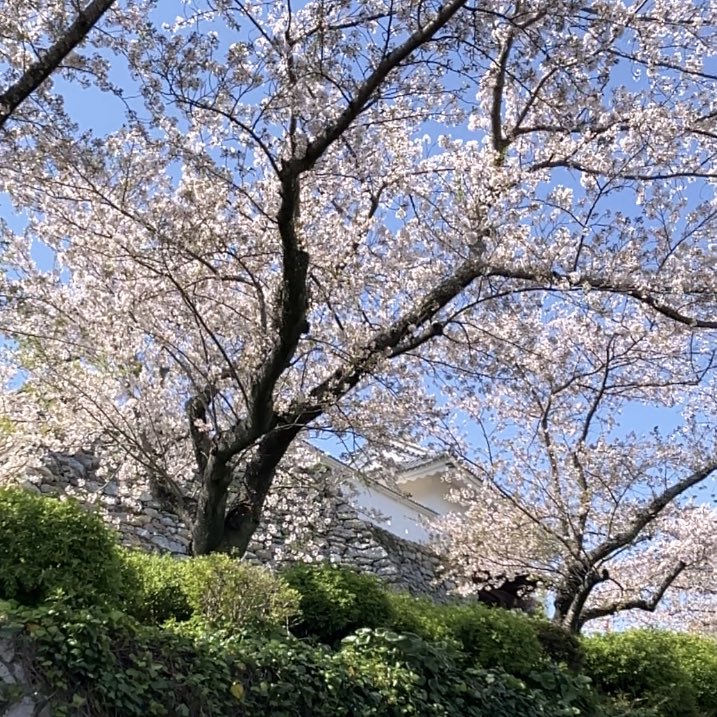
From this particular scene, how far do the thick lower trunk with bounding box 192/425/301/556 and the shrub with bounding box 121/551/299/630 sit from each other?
2.29 ft

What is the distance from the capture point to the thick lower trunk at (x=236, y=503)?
251 inches

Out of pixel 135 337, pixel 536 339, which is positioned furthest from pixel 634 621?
pixel 135 337

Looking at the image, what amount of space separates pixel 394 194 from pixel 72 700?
5.18m

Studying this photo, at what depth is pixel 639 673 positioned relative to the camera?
27.6 ft

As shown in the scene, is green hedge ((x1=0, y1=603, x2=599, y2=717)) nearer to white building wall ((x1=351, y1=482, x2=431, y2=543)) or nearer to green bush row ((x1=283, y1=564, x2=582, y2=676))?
green bush row ((x1=283, y1=564, x2=582, y2=676))

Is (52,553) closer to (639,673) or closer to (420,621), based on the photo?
(420,621)

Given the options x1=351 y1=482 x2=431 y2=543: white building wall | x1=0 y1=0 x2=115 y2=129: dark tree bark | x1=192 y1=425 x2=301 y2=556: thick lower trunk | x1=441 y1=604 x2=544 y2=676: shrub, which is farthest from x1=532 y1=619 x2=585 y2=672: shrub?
x1=0 y1=0 x2=115 y2=129: dark tree bark

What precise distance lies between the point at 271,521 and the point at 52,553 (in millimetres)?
5437

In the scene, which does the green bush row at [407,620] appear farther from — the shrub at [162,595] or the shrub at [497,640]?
the shrub at [162,595]

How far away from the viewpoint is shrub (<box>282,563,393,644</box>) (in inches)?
247

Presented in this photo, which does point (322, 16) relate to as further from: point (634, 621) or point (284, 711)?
point (634, 621)

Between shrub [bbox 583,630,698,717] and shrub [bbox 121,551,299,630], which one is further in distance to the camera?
shrub [bbox 583,630,698,717]

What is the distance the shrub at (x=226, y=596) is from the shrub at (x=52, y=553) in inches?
22.6

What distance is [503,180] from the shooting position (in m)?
6.55
